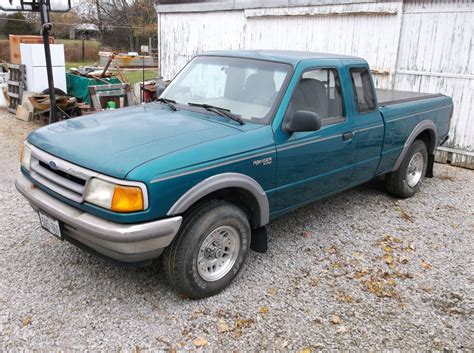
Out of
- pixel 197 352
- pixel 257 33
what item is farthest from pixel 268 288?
pixel 257 33

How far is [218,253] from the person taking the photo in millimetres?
3701

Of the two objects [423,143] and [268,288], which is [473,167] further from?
[268,288]

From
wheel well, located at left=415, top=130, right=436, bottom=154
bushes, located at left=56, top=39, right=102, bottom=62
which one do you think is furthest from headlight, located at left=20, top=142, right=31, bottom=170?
bushes, located at left=56, top=39, right=102, bottom=62

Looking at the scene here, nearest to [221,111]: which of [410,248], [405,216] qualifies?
[410,248]

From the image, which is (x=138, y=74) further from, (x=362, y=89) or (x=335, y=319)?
(x=335, y=319)

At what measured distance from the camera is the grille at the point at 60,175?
3158mm

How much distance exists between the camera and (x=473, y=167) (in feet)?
25.9

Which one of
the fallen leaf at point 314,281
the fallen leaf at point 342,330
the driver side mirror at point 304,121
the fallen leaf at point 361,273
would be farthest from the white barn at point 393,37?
the fallen leaf at point 342,330

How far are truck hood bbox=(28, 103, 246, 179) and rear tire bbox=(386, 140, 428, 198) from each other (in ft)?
10.4

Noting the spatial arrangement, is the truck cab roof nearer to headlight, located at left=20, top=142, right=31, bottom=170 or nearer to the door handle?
the door handle

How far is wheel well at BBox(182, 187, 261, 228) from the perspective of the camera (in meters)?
3.64

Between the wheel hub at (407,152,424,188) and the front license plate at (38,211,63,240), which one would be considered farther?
the wheel hub at (407,152,424,188)

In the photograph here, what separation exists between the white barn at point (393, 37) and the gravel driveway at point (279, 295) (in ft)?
10.7

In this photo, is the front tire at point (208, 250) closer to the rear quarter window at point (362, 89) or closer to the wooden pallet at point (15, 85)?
the rear quarter window at point (362, 89)
